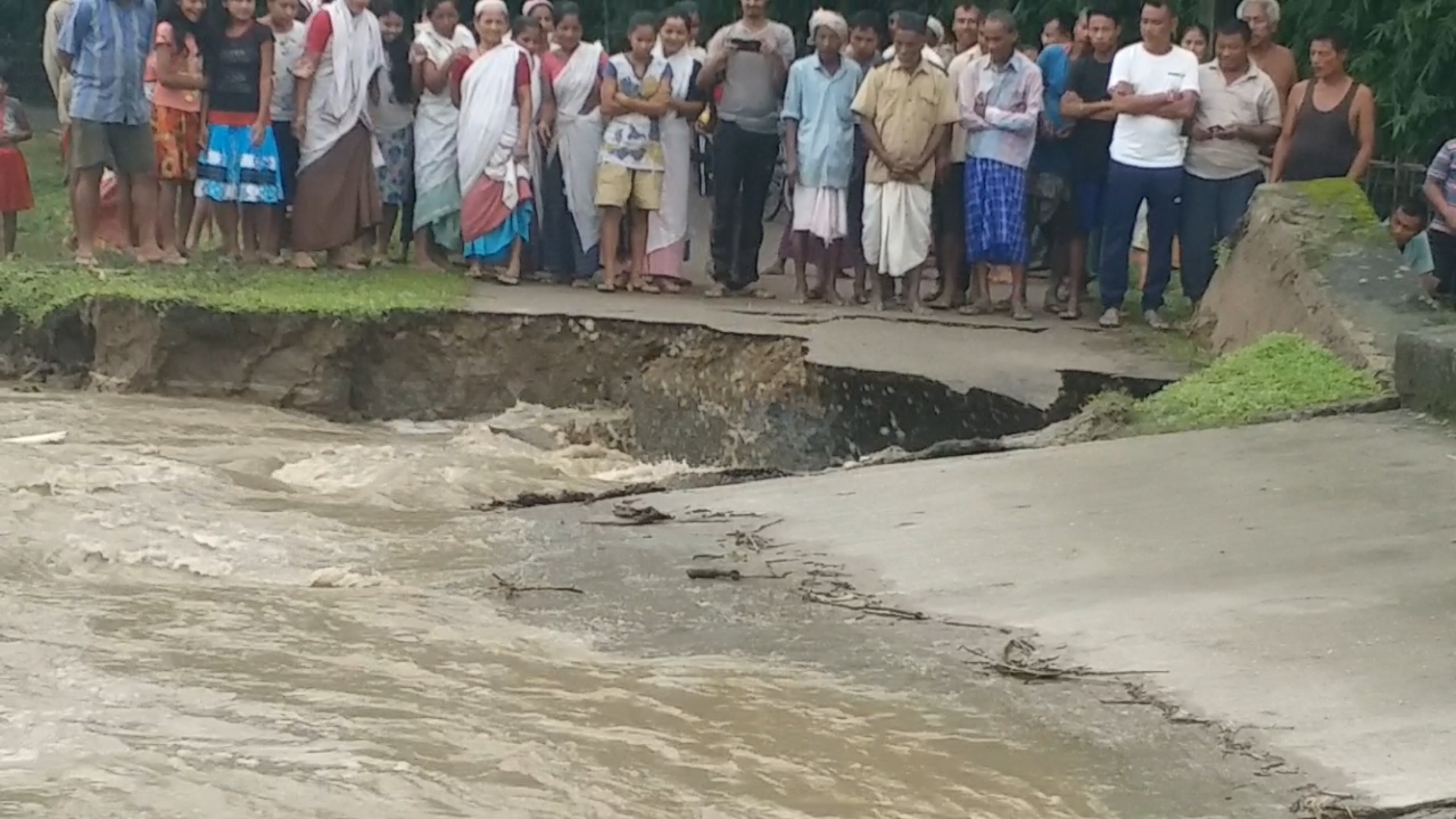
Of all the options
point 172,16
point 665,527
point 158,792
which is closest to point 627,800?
point 158,792

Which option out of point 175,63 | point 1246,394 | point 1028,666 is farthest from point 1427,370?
point 175,63

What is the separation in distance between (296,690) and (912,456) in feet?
10.8

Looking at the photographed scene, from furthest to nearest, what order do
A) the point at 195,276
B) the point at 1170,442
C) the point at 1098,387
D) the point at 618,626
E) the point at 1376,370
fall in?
1. the point at 195,276
2. the point at 1098,387
3. the point at 1376,370
4. the point at 1170,442
5. the point at 618,626

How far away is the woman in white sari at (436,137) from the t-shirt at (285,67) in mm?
742

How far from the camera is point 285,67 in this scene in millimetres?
11367

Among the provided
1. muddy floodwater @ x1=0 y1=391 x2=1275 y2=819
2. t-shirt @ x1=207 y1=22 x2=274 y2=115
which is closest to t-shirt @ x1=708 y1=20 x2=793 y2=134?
t-shirt @ x1=207 y1=22 x2=274 y2=115

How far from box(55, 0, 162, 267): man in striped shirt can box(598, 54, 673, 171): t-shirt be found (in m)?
2.53

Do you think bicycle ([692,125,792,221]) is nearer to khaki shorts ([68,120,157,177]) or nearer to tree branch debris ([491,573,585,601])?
khaki shorts ([68,120,157,177])

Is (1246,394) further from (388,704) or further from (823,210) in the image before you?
(388,704)

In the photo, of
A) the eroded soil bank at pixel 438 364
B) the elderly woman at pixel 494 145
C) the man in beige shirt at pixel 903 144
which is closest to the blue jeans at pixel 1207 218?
the man in beige shirt at pixel 903 144

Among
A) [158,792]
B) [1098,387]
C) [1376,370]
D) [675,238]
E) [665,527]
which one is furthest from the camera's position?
[675,238]

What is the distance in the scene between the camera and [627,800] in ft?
14.3

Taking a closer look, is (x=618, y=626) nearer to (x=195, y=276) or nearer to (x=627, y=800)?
(x=627, y=800)

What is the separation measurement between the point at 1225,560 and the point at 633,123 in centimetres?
611
